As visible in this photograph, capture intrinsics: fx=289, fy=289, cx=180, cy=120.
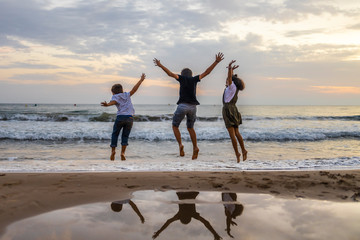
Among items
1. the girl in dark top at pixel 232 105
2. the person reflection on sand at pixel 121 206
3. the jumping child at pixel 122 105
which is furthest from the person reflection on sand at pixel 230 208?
the jumping child at pixel 122 105

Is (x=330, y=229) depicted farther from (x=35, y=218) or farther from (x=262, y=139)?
(x=262, y=139)

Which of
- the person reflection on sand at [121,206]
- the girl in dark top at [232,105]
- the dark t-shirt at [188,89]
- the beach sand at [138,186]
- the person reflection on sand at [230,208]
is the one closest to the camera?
the person reflection on sand at [230,208]

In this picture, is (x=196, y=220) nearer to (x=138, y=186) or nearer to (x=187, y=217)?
(x=187, y=217)

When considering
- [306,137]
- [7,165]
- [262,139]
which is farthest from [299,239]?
[306,137]

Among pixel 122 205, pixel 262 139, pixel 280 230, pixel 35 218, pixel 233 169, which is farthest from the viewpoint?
pixel 262 139

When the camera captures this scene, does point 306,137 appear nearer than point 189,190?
No

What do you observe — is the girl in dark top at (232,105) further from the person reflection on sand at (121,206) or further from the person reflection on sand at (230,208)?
the person reflection on sand at (121,206)

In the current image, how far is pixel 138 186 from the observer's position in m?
3.96

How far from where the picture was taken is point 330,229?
2490 mm

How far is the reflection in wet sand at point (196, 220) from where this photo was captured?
237cm

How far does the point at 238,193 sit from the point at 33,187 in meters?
2.68

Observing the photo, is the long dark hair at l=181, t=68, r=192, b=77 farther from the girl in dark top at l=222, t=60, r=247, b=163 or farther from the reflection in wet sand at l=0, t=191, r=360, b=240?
the reflection in wet sand at l=0, t=191, r=360, b=240

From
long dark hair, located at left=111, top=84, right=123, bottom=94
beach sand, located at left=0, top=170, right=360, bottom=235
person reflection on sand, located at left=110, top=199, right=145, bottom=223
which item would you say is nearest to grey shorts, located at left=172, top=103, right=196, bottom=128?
long dark hair, located at left=111, top=84, right=123, bottom=94

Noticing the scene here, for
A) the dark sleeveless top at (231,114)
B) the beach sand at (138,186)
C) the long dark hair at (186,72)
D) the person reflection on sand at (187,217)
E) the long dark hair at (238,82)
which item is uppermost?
the long dark hair at (186,72)
